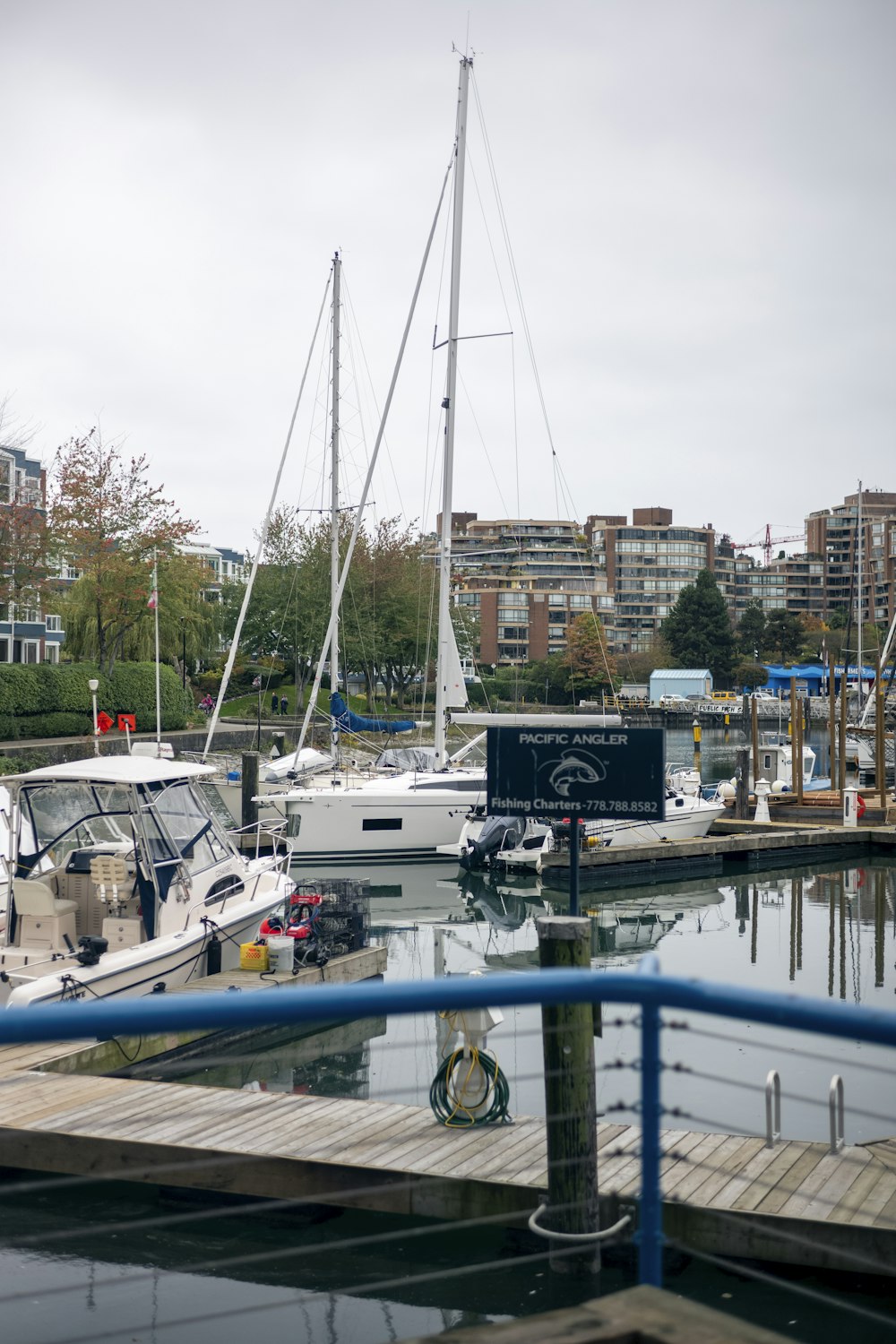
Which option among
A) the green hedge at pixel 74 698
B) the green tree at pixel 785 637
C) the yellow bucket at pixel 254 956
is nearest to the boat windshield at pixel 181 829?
the yellow bucket at pixel 254 956

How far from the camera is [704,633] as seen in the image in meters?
120

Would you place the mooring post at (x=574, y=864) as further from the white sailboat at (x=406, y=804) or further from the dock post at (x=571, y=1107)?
the white sailboat at (x=406, y=804)

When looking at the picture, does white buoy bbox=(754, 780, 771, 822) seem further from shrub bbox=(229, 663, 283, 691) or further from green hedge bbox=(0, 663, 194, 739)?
shrub bbox=(229, 663, 283, 691)

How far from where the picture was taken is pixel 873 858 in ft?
95.3

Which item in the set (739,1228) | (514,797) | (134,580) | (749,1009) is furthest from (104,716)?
(749,1009)

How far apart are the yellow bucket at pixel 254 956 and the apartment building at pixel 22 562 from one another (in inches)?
1335

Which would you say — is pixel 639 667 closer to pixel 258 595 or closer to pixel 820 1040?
pixel 258 595

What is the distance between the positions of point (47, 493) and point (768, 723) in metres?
63.0

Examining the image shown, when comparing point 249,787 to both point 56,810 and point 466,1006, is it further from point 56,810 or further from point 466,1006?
point 466,1006

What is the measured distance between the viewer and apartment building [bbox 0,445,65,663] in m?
44.9

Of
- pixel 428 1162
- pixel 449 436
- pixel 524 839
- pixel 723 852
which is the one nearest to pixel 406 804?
pixel 524 839

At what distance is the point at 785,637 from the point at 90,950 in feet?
388

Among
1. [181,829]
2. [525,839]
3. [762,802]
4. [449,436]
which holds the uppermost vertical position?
[449,436]

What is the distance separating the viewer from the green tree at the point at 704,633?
394ft
